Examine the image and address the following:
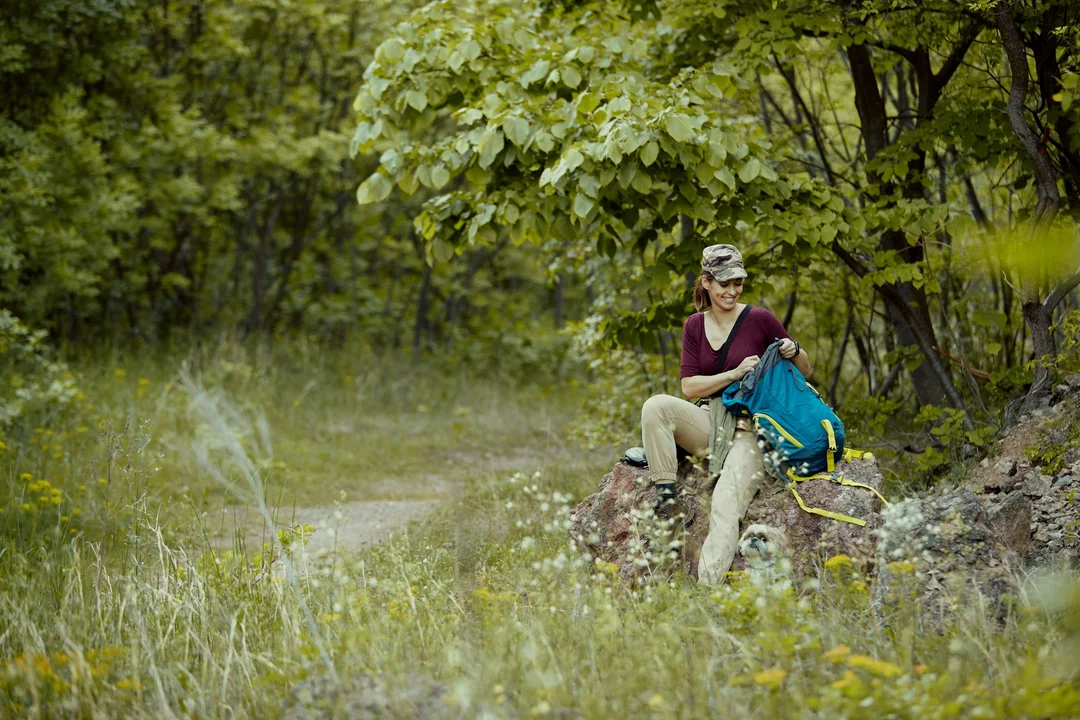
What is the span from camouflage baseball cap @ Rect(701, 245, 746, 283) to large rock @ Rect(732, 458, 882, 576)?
1.00 meters

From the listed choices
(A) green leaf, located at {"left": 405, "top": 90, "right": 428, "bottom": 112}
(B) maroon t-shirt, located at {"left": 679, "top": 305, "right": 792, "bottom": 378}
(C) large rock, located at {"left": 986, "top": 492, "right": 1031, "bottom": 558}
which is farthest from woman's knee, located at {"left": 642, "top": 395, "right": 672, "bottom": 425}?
(A) green leaf, located at {"left": 405, "top": 90, "right": 428, "bottom": 112}

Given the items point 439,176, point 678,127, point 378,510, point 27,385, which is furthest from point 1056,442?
point 27,385

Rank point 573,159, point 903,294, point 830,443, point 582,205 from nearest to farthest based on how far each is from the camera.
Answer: point 830,443 < point 573,159 < point 582,205 < point 903,294

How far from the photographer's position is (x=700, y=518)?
15.2 ft

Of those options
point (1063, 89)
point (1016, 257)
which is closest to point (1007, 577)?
point (1016, 257)

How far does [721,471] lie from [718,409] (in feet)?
1.03

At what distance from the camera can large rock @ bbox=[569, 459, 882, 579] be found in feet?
13.4

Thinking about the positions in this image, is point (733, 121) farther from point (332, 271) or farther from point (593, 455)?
point (332, 271)

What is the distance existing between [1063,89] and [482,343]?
11.5m

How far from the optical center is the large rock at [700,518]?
4.10 m

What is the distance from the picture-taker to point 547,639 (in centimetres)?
319

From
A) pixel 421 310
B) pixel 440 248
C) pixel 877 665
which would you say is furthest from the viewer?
pixel 421 310

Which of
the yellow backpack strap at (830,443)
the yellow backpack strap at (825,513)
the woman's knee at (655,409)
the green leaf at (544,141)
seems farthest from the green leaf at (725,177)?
the yellow backpack strap at (825,513)

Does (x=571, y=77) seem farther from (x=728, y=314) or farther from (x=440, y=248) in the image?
(x=728, y=314)
